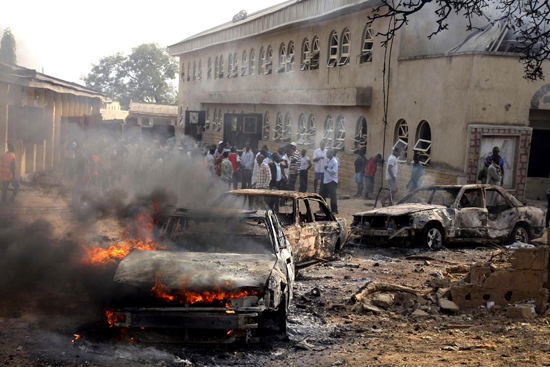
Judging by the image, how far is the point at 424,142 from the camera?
20062 mm

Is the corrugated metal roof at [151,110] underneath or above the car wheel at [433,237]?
above

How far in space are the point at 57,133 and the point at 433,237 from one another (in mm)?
17355

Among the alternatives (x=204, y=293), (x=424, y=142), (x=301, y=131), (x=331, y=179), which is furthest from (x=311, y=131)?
(x=204, y=293)

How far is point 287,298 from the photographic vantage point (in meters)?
6.58

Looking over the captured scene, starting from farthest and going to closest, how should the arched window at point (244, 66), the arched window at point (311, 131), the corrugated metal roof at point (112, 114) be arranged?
the corrugated metal roof at point (112, 114)
the arched window at point (244, 66)
the arched window at point (311, 131)

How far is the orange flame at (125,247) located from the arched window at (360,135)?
1625 centimetres

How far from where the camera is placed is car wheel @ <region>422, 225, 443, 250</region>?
12117 millimetres

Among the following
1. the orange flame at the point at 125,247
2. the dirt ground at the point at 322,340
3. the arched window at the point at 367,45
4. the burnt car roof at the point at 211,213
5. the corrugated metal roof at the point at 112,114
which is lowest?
the dirt ground at the point at 322,340

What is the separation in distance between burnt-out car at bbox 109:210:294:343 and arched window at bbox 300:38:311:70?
21.2 m

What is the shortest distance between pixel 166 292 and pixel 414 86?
15753 millimetres

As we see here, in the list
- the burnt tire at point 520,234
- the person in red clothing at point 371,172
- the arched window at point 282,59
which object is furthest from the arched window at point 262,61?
the burnt tire at point 520,234

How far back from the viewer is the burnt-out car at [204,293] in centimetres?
579

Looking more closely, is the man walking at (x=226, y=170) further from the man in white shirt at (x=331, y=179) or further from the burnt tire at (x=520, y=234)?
the burnt tire at (x=520, y=234)

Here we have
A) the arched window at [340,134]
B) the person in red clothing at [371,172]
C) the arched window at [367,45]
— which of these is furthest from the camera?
the arched window at [340,134]
